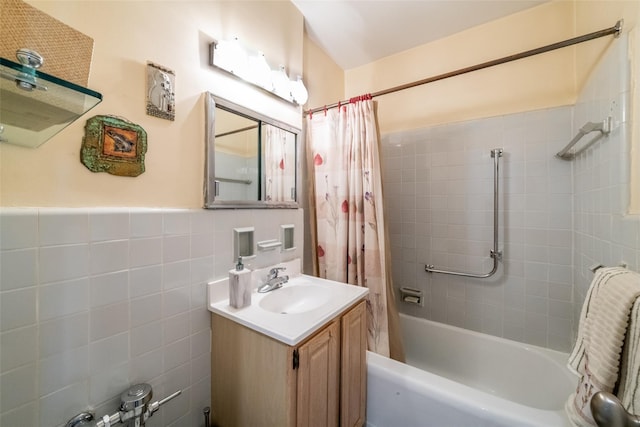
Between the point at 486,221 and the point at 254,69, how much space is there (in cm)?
181

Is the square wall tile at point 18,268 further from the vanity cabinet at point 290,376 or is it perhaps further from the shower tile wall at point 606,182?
the shower tile wall at point 606,182

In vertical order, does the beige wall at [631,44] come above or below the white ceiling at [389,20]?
below

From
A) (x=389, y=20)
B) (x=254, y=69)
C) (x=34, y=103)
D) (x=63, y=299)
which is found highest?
(x=389, y=20)

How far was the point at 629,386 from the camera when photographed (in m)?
0.54

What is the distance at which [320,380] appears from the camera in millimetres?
871

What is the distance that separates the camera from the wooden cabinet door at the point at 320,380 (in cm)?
79

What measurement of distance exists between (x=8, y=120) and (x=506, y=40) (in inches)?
98.7

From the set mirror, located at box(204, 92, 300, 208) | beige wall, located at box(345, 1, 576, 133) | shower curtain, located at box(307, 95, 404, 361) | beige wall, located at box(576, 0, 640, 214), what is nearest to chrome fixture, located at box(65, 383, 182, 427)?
mirror, located at box(204, 92, 300, 208)

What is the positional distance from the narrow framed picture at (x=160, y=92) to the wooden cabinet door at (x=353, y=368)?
43.6 inches

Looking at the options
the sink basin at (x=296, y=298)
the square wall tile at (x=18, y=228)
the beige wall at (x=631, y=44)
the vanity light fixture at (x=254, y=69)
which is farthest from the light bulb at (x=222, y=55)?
the beige wall at (x=631, y=44)

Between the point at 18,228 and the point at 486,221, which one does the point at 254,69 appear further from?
the point at 486,221

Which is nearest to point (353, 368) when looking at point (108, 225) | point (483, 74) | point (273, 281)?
point (273, 281)

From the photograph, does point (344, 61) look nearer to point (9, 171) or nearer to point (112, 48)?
point (112, 48)

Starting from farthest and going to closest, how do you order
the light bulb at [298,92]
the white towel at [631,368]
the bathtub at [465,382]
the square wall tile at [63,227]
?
the light bulb at [298,92]
the bathtub at [465,382]
the square wall tile at [63,227]
the white towel at [631,368]
